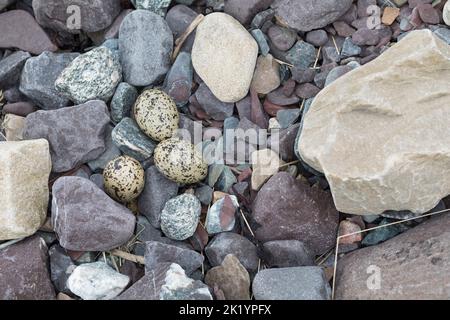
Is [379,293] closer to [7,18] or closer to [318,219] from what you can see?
[318,219]

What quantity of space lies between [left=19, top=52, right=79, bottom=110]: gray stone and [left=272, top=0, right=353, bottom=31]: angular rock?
0.91 m

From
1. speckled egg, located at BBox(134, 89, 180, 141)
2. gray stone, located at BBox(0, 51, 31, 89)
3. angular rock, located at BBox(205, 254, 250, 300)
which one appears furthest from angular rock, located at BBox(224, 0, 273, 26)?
angular rock, located at BBox(205, 254, 250, 300)

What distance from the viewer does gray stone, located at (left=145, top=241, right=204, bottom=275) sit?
2.26 meters

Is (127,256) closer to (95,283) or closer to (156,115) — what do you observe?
(95,283)

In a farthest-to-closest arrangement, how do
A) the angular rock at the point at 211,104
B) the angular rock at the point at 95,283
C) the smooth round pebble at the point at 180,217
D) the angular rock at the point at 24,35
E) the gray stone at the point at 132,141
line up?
the angular rock at the point at 24,35 → the angular rock at the point at 211,104 → the gray stone at the point at 132,141 → the smooth round pebble at the point at 180,217 → the angular rock at the point at 95,283

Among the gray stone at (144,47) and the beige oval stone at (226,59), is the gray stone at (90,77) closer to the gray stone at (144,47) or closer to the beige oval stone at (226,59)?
the gray stone at (144,47)

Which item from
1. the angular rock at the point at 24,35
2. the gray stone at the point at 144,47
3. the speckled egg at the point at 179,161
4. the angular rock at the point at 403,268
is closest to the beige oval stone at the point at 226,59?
the gray stone at the point at 144,47

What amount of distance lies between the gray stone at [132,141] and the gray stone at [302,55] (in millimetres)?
666

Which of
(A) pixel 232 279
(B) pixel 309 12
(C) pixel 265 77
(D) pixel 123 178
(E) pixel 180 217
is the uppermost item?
(B) pixel 309 12

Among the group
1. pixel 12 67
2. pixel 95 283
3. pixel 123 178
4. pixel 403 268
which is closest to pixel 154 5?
pixel 12 67

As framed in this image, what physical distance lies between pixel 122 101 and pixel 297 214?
2.68 ft

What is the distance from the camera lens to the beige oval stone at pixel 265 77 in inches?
100

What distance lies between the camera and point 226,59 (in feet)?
8.11

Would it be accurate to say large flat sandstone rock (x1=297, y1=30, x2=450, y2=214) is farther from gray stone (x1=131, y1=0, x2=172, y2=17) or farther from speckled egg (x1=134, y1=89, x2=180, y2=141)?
gray stone (x1=131, y1=0, x2=172, y2=17)
